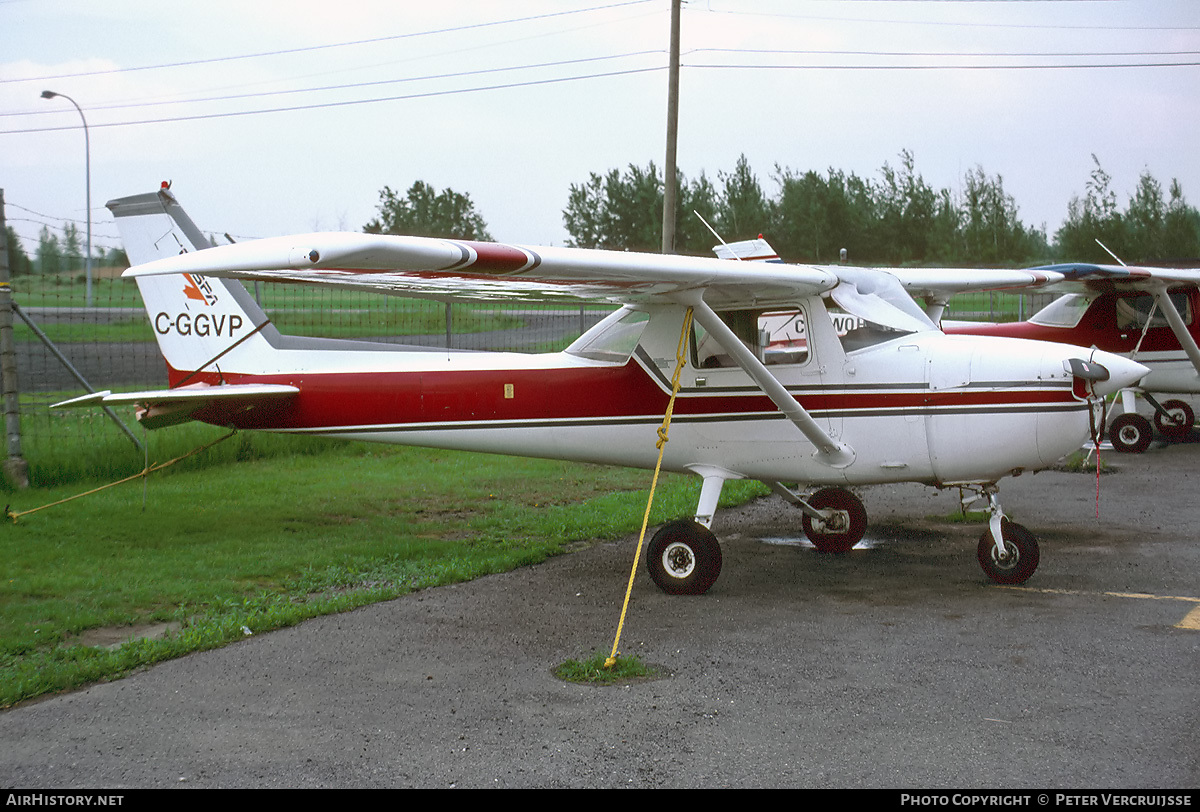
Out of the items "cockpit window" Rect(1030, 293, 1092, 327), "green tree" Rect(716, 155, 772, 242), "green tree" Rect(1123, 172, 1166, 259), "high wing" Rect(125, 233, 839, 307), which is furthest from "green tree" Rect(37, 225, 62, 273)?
"green tree" Rect(1123, 172, 1166, 259)

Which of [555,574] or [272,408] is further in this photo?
[272,408]

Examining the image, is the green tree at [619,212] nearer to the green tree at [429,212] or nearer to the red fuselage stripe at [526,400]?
the green tree at [429,212]

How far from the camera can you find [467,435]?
793 cm

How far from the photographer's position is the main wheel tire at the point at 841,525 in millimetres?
8258

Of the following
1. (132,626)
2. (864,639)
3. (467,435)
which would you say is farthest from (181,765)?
(467,435)

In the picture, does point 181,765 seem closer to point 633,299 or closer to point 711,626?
point 711,626

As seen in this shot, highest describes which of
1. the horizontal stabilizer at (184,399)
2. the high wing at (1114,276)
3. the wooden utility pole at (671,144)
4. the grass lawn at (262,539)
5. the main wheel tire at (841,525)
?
the wooden utility pole at (671,144)

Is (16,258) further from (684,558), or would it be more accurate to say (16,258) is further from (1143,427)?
(1143,427)

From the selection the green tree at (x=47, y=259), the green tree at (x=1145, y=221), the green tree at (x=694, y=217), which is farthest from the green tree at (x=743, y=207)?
the green tree at (x=47, y=259)

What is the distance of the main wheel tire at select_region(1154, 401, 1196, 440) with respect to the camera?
15.0 m

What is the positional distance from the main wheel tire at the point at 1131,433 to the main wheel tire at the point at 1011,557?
8.41 m

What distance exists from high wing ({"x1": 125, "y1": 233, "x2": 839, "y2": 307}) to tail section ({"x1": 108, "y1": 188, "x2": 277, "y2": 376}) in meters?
2.60

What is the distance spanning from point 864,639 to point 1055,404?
2088mm

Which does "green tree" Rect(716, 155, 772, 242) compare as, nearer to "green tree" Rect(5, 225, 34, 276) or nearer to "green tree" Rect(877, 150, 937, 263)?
"green tree" Rect(877, 150, 937, 263)
